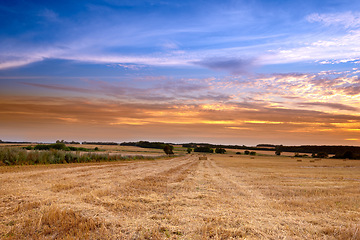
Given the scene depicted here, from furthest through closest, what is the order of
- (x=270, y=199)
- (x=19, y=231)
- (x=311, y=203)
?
1. (x=270, y=199)
2. (x=311, y=203)
3. (x=19, y=231)

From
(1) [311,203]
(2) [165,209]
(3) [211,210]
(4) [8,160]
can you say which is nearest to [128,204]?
(2) [165,209]

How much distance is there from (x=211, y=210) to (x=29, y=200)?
273 inches

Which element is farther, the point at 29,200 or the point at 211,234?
the point at 29,200

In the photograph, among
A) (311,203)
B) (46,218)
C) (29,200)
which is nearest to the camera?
(46,218)

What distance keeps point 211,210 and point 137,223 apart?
2.90m

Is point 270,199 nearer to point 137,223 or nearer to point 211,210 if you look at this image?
point 211,210

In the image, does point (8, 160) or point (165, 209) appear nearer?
point (165, 209)

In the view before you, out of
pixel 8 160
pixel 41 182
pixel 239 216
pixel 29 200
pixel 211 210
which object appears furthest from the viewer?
pixel 8 160

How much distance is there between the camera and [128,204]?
10.3 m

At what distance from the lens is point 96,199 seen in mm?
11031

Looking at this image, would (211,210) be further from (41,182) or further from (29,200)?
(41,182)

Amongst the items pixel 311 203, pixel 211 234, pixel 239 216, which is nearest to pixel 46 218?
pixel 211 234

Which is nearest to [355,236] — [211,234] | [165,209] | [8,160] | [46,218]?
[211,234]

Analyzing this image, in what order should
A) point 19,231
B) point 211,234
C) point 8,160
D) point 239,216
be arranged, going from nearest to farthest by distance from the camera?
point 211,234, point 19,231, point 239,216, point 8,160
